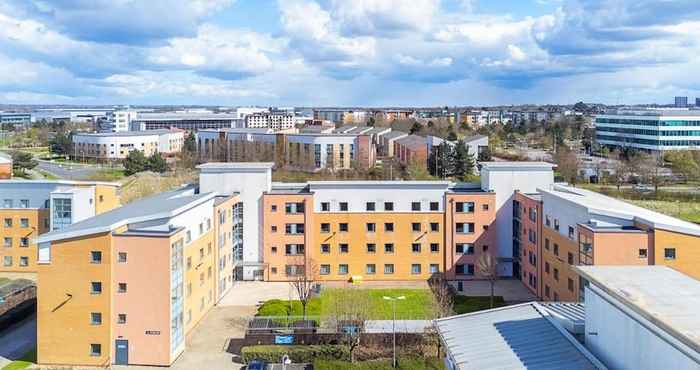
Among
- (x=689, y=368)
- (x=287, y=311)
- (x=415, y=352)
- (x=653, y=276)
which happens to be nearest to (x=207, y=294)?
(x=287, y=311)

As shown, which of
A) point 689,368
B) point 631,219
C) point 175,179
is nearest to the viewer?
point 689,368

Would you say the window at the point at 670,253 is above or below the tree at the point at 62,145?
below

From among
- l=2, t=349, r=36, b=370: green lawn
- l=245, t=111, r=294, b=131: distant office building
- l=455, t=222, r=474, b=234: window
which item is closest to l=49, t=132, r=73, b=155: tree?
l=245, t=111, r=294, b=131: distant office building

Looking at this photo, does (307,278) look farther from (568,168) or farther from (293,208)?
(568,168)

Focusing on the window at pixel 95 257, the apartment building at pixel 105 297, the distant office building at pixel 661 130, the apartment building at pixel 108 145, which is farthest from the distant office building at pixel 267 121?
the window at pixel 95 257

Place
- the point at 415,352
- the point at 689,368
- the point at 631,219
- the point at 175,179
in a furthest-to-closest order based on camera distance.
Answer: the point at 175,179 < the point at 631,219 < the point at 415,352 < the point at 689,368

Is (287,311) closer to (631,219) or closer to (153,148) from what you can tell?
(631,219)

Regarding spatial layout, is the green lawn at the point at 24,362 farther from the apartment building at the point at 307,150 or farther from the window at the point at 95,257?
the apartment building at the point at 307,150
